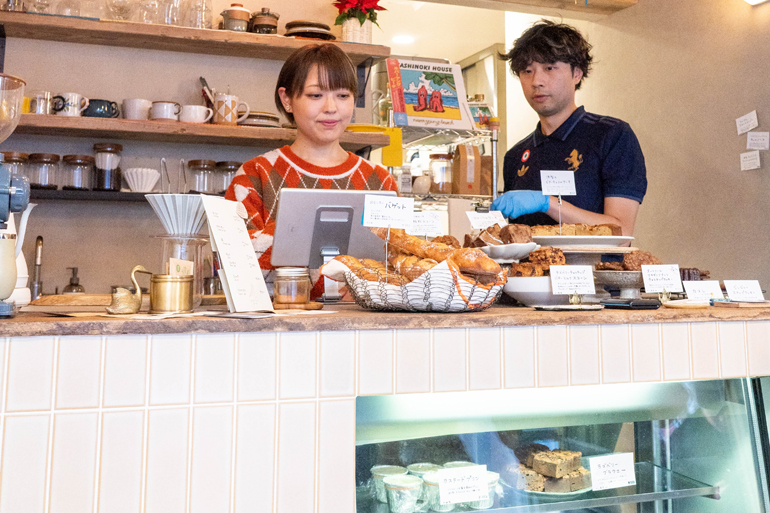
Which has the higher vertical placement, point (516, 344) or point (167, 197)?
point (167, 197)

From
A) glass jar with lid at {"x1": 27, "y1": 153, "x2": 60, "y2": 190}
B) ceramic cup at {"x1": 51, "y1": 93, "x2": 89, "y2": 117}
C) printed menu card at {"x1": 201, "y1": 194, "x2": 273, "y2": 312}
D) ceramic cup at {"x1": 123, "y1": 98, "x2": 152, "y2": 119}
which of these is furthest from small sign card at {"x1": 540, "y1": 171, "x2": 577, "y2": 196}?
glass jar with lid at {"x1": 27, "y1": 153, "x2": 60, "y2": 190}

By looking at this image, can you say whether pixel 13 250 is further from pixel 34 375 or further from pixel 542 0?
pixel 542 0

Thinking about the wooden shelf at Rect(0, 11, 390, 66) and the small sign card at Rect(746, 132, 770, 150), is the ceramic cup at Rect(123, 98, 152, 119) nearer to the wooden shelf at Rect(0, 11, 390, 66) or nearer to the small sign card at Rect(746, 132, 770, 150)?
the wooden shelf at Rect(0, 11, 390, 66)

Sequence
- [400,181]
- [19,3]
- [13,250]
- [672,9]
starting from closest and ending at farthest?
[13,250] < [19,3] < [400,181] < [672,9]

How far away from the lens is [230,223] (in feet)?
4.01

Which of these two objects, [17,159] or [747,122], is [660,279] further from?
[17,159]

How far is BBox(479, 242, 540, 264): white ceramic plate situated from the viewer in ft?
4.76

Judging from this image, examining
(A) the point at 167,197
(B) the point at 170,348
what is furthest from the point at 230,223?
(B) the point at 170,348

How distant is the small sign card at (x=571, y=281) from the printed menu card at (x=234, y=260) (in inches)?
24.6

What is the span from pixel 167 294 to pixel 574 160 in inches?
71.2

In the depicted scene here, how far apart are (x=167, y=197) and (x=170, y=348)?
0.32 metres

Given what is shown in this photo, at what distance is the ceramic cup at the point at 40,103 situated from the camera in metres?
2.75

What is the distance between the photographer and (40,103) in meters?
2.75

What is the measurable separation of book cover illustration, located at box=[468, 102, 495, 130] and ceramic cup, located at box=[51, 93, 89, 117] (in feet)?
6.37
